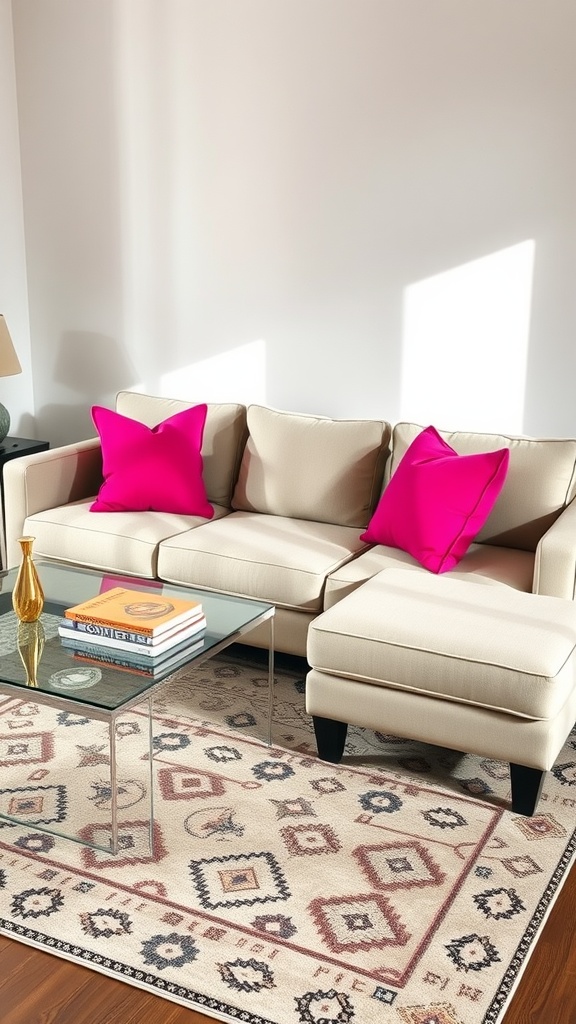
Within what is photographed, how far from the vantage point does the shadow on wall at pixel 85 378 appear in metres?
4.62

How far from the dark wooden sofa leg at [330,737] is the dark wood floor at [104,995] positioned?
34.8 inches

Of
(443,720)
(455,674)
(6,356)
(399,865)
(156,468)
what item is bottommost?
(399,865)

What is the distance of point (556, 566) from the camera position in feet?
9.77

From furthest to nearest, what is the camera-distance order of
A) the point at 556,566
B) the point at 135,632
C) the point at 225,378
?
the point at 225,378, the point at 556,566, the point at 135,632

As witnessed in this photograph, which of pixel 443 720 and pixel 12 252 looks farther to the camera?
pixel 12 252

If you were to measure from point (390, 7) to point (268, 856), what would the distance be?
9.90 ft

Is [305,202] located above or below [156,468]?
above

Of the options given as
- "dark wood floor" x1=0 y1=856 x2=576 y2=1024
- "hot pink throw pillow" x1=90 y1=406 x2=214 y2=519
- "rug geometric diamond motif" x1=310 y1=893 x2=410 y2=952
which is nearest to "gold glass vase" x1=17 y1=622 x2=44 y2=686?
"dark wood floor" x1=0 y1=856 x2=576 y2=1024

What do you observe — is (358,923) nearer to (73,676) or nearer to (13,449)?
(73,676)

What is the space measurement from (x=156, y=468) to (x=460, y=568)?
125cm

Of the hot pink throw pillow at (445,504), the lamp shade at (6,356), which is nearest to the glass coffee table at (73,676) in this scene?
the hot pink throw pillow at (445,504)

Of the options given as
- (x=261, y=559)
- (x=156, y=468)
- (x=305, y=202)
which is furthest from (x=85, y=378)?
(x=261, y=559)

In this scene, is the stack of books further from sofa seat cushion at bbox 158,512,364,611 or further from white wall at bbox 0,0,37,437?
white wall at bbox 0,0,37,437

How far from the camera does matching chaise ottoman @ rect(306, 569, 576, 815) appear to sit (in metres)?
2.52
